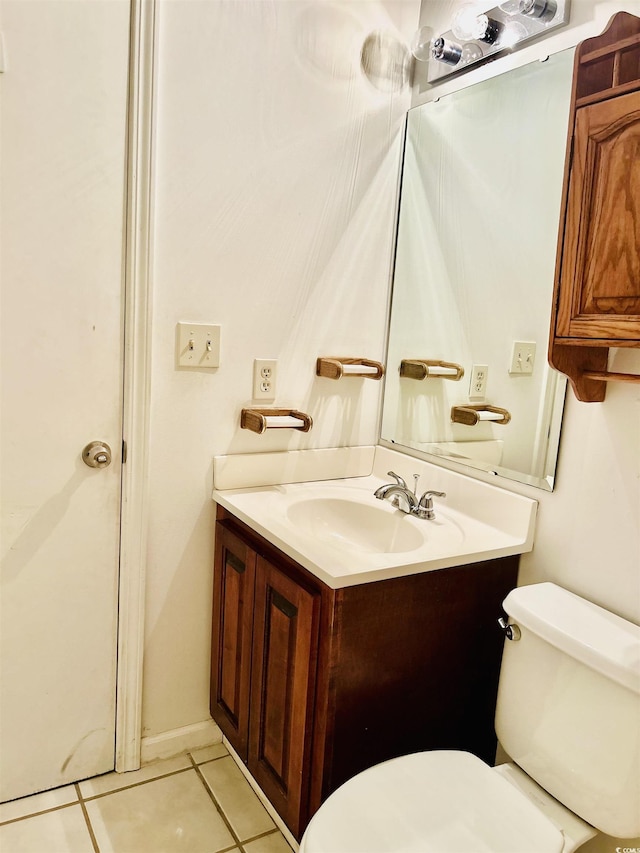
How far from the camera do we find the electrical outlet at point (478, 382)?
1688mm

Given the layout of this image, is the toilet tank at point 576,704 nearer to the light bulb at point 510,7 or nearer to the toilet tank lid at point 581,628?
the toilet tank lid at point 581,628

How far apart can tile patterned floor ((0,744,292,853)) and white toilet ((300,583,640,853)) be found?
54cm

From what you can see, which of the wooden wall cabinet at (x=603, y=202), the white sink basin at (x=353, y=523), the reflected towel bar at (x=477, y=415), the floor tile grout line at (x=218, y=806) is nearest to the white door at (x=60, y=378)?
the floor tile grout line at (x=218, y=806)

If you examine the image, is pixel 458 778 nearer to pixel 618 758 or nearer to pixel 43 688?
pixel 618 758

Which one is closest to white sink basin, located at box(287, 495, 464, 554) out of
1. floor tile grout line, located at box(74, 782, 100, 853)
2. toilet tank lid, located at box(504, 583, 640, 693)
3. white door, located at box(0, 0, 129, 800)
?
toilet tank lid, located at box(504, 583, 640, 693)

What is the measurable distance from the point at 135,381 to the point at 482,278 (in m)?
0.95

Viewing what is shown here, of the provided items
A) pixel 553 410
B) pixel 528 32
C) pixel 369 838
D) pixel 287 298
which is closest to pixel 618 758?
pixel 369 838

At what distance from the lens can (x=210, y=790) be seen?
170 centimetres

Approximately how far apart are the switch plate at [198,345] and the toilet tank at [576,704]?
961 mm

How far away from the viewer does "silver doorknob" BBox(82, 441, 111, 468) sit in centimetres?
157

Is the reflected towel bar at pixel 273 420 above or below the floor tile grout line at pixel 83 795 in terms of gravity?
above

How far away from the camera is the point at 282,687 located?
4.77 feet

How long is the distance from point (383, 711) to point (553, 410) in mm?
790

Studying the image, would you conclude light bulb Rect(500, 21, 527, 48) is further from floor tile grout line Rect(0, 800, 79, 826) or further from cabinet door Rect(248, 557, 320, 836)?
floor tile grout line Rect(0, 800, 79, 826)
